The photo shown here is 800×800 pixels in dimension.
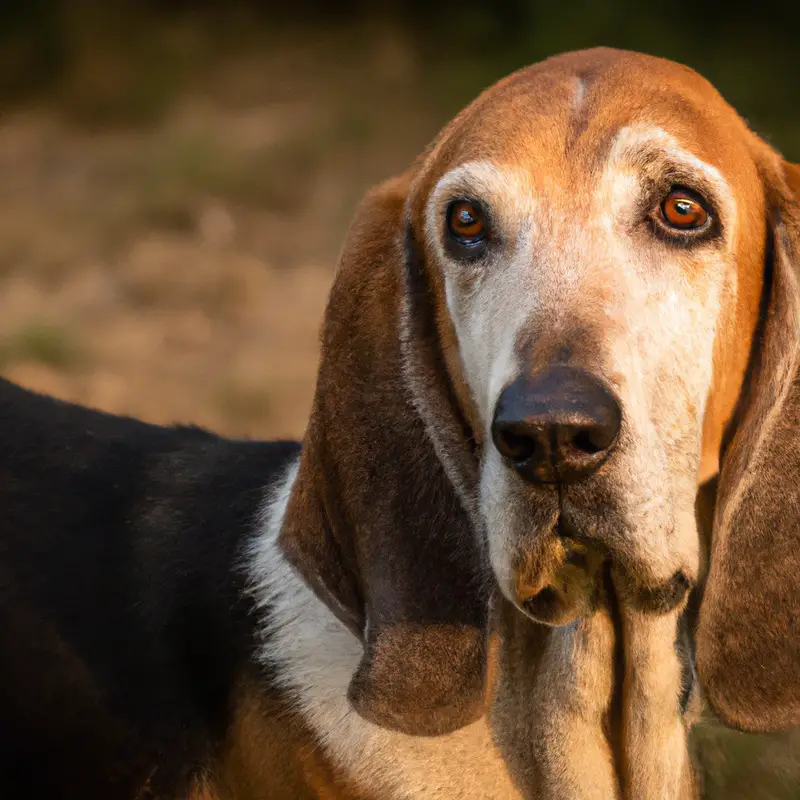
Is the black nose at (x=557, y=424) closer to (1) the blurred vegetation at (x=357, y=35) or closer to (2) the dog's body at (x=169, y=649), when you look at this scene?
(2) the dog's body at (x=169, y=649)

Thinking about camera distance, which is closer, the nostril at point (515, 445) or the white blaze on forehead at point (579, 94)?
the nostril at point (515, 445)

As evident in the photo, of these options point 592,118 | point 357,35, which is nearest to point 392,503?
point 592,118

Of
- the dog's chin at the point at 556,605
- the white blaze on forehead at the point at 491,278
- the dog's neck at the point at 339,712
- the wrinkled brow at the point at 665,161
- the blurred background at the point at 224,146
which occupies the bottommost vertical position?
the dog's neck at the point at 339,712

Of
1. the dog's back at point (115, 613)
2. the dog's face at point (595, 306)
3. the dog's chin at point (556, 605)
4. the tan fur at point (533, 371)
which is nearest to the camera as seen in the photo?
the dog's face at point (595, 306)

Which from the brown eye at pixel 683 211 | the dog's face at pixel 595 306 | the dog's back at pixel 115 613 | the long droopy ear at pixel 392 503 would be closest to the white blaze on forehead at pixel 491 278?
the dog's face at pixel 595 306

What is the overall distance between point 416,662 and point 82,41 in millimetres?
11327

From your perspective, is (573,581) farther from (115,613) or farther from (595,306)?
(115,613)

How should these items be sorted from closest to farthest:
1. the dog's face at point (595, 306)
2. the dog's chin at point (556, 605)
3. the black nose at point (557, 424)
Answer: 1. the black nose at point (557, 424)
2. the dog's face at point (595, 306)
3. the dog's chin at point (556, 605)

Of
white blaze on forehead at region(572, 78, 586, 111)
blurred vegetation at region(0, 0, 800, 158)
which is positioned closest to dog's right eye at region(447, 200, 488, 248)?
white blaze on forehead at region(572, 78, 586, 111)

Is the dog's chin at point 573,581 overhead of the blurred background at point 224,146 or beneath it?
beneath

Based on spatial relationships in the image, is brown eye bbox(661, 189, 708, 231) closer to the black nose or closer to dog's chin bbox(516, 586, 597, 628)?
the black nose

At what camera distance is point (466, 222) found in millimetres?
2842

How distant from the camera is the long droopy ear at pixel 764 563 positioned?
2789 mm

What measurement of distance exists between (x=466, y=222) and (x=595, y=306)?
441 millimetres
